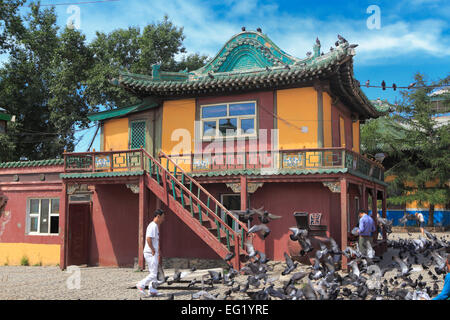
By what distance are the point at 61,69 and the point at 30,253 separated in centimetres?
1678

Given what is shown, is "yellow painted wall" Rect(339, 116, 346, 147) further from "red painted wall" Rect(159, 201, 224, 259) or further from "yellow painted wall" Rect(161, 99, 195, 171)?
"red painted wall" Rect(159, 201, 224, 259)

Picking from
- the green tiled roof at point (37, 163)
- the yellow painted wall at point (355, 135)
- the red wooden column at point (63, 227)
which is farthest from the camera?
the yellow painted wall at point (355, 135)

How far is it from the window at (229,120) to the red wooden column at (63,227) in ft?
17.7

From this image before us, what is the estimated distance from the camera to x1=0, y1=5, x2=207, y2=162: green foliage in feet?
98.4

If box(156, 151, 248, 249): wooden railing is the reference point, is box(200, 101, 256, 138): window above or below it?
above

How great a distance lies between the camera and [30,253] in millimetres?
17609

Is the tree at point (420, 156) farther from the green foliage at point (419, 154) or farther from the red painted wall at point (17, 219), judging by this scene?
the red painted wall at point (17, 219)

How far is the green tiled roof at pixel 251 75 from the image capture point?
581 inches

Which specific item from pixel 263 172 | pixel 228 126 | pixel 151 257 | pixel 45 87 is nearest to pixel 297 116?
pixel 263 172

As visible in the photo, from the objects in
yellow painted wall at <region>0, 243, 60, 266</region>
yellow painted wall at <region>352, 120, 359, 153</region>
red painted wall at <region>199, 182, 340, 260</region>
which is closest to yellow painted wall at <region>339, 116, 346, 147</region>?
yellow painted wall at <region>352, 120, 359, 153</region>

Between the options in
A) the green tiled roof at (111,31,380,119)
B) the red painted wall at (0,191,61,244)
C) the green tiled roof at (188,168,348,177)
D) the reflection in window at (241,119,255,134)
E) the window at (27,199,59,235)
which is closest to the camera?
the green tiled roof at (188,168,348,177)

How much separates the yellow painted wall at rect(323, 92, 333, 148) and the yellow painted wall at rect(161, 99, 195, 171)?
4.80 meters

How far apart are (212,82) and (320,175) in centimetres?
504

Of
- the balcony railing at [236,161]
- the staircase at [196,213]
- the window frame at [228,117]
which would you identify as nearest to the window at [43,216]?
the balcony railing at [236,161]
